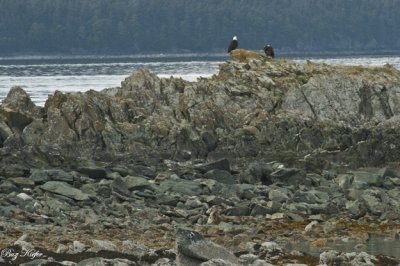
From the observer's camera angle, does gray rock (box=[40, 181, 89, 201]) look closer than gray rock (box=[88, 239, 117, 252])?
No

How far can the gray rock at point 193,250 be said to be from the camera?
19.5 m

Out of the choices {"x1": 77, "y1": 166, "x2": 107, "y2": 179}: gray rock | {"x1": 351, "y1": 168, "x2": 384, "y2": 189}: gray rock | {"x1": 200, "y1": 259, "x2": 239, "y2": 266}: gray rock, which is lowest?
{"x1": 351, "y1": 168, "x2": 384, "y2": 189}: gray rock

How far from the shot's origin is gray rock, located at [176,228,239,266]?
1948cm

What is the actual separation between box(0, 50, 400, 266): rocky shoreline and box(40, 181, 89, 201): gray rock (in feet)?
0.13

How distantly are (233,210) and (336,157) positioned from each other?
14.6 metres

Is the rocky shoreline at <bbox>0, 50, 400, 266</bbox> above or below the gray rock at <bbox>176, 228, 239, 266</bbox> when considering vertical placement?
below

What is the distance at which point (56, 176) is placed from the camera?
33.0 meters

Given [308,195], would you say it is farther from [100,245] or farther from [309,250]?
[100,245]

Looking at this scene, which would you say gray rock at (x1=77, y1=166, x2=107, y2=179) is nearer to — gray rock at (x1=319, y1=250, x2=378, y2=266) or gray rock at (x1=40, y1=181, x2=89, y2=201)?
gray rock at (x1=40, y1=181, x2=89, y2=201)

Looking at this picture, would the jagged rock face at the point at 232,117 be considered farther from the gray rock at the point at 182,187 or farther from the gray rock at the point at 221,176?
the gray rock at the point at 182,187

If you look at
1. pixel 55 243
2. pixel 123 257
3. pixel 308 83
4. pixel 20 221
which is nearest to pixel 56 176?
pixel 20 221

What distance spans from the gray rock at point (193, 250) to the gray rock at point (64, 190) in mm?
10819
